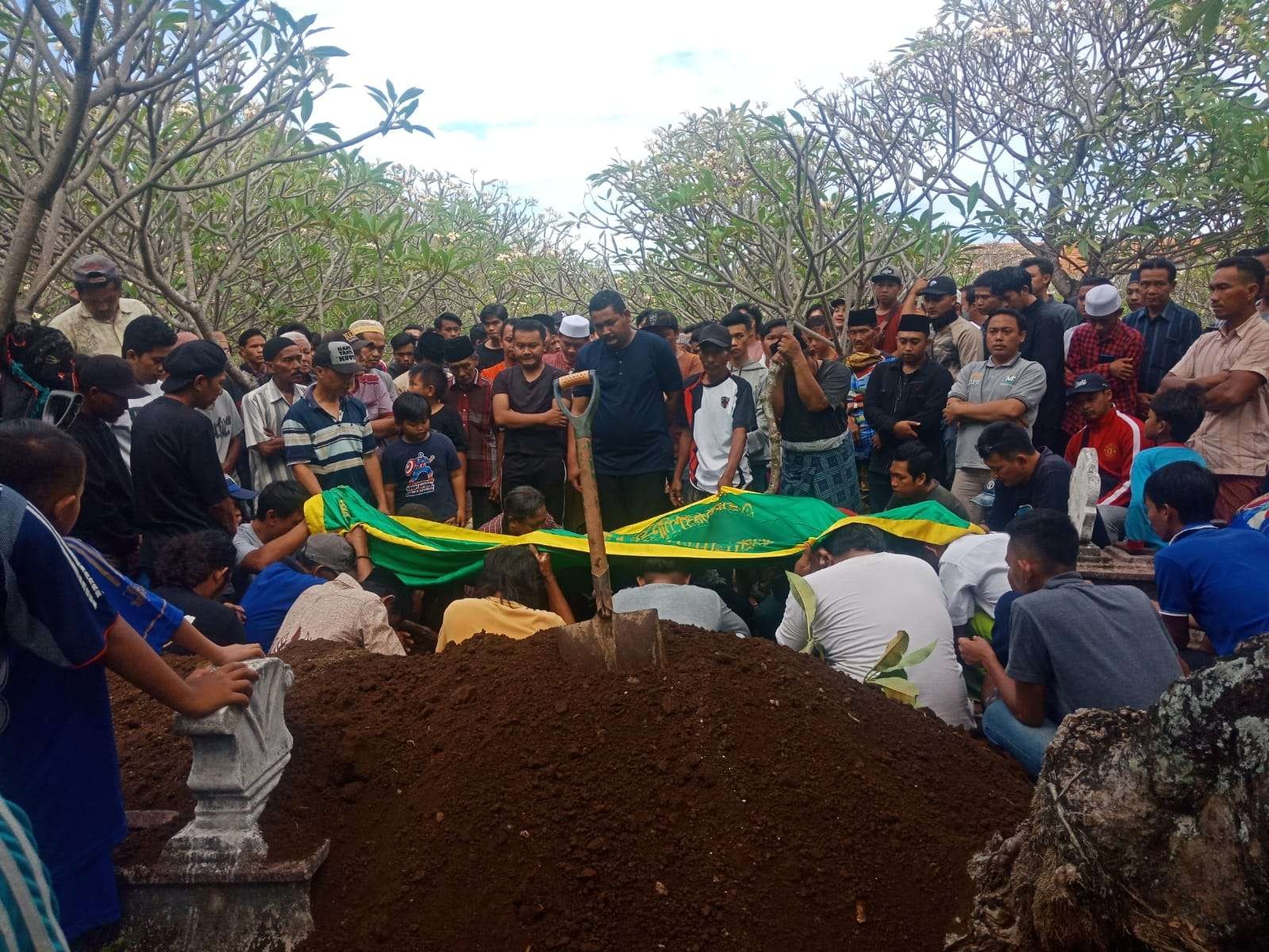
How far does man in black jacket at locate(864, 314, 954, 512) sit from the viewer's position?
20.8ft

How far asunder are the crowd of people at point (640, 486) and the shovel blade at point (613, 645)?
946mm

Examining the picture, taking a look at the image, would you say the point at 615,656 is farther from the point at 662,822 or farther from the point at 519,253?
the point at 519,253

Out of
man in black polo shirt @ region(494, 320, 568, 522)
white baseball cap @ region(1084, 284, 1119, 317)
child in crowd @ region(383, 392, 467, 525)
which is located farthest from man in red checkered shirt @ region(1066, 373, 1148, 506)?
child in crowd @ region(383, 392, 467, 525)

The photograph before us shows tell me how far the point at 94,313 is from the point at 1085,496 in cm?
560

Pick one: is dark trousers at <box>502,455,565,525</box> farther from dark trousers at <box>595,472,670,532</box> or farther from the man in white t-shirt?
the man in white t-shirt

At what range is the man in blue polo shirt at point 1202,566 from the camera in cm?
368

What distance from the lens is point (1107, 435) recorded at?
5812 millimetres

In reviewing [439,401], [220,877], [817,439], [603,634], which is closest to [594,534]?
[603,634]

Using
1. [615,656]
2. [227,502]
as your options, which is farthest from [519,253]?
[615,656]

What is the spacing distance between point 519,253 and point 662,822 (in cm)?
2034

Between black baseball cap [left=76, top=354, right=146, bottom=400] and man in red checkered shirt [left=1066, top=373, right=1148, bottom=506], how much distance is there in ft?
16.9

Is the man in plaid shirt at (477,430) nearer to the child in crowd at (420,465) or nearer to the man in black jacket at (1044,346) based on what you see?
the child in crowd at (420,465)

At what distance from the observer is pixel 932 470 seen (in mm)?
6113

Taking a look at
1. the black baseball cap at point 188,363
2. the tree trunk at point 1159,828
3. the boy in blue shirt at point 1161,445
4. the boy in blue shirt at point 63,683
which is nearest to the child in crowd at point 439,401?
the black baseball cap at point 188,363
